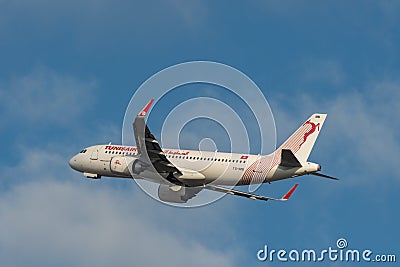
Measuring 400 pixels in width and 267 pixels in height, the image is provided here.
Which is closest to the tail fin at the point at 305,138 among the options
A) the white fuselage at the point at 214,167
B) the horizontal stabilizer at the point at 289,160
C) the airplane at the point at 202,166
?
the airplane at the point at 202,166

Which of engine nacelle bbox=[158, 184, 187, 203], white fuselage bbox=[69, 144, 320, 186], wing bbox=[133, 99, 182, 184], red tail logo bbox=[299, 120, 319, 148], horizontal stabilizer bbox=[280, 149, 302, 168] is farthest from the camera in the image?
engine nacelle bbox=[158, 184, 187, 203]

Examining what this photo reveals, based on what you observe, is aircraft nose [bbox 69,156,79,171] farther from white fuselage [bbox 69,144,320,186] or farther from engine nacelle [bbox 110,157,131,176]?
engine nacelle [bbox 110,157,131,176]

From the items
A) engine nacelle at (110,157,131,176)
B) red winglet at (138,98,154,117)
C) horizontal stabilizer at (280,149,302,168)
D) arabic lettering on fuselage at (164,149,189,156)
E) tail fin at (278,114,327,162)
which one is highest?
tail fin at (278,114,327,162)

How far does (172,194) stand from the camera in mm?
83250

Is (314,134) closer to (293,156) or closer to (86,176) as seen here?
(293,156)

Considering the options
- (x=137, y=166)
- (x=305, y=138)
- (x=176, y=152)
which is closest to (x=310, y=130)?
(x=305, y=138)

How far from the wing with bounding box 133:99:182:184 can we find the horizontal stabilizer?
11.4 meters

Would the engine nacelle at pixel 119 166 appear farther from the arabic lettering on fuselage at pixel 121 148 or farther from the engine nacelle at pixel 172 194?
the engine nacelle at pixel 172 194

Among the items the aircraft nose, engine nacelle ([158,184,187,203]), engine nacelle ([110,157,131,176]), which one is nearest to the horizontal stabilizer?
engine nacelle ([158,184,187,203])

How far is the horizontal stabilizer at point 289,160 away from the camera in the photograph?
7288 centimetres

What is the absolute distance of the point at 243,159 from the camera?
79000 millimetres

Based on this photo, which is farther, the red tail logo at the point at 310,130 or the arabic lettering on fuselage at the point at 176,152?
the arabic lettering on fuselage at the point at 176,152

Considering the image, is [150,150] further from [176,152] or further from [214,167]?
[214,167]

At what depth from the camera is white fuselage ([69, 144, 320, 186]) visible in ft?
252
